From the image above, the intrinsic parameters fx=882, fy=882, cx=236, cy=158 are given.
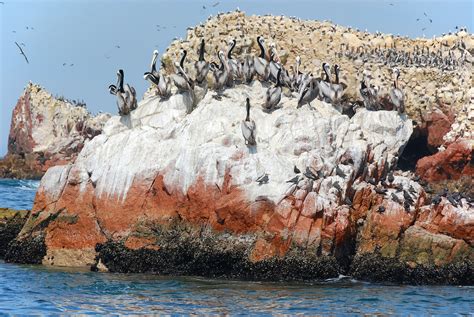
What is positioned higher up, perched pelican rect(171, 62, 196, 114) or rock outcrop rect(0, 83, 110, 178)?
rock outcrop rect(0, 83, 110, 178)

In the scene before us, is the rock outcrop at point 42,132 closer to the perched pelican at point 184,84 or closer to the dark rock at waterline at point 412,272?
the perched pelican at point 184,84

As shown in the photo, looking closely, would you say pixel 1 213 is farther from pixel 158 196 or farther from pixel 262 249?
pixel 262 249

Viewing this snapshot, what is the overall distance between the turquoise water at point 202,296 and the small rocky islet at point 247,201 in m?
0.79

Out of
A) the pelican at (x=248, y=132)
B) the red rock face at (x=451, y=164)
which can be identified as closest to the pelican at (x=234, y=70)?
the pelican at (x=248, y=132)

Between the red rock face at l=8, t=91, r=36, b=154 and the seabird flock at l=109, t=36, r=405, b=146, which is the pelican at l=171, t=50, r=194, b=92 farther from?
the red rock face at l=8, t=91, r=36, b=154

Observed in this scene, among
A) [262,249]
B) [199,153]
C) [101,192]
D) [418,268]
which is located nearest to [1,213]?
[101,192]

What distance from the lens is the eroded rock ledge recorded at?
76.7 ft

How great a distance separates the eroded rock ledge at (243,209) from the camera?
23391 millimetres

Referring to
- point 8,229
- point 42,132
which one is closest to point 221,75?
point 8,229

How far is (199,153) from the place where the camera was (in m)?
24.6

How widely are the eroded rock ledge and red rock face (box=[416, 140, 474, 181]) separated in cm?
1397

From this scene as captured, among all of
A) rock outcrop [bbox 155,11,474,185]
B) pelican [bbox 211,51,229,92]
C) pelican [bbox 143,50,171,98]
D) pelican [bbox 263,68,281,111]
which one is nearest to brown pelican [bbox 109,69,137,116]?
pelican [bbox 143,50,171,98]

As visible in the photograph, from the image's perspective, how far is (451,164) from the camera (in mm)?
40125

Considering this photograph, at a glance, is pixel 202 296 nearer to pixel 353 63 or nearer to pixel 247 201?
pixel 247 201
